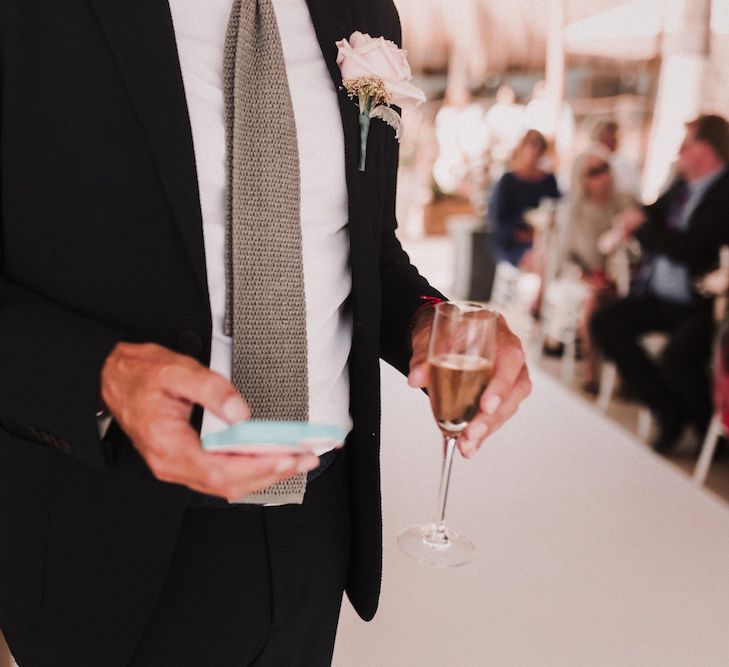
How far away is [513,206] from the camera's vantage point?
6184mm

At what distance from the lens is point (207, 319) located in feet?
2.71

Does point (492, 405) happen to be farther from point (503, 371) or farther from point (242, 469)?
point (242, 469)

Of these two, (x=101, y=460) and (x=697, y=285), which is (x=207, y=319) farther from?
(x=697, y=285)

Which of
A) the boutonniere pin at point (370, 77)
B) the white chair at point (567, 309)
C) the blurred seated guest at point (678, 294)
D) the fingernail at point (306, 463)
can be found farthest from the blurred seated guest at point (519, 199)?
the fingernail at point (306, 463)

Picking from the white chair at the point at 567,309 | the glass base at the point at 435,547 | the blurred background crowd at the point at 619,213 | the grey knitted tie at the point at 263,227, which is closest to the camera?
the grey knitted tie at the point at 263,227

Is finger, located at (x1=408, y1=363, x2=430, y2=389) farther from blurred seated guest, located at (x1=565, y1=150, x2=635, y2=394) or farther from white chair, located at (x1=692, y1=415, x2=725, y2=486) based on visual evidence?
blurred seated guest, located at (x1=565, y1=150, x2=635, y2=394)

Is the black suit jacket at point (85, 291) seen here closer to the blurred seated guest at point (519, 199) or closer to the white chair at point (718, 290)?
the white chair at point (718, 290)

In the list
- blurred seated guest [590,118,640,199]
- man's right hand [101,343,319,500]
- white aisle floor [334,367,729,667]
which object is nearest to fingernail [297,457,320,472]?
man's right hand [101,343,319,500]

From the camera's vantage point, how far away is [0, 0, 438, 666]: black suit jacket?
2.45 ft

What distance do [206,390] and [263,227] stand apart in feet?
0.98

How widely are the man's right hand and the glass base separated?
36.9 inches

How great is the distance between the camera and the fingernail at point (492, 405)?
0.92m

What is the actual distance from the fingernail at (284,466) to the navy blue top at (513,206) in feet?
18.9

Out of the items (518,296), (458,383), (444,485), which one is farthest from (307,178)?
(518,296)
